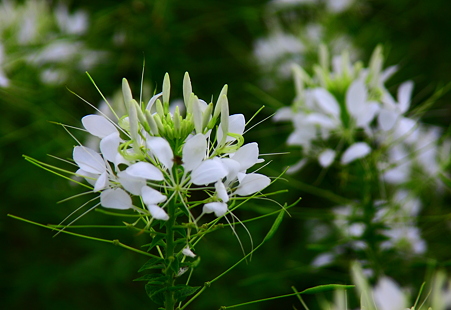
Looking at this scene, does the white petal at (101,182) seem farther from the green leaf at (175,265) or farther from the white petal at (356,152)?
the white petal at (356,152)

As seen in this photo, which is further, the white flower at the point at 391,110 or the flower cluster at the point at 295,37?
the flower cluster at the point at 295,37

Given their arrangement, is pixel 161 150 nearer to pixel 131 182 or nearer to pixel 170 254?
pixel 131 182

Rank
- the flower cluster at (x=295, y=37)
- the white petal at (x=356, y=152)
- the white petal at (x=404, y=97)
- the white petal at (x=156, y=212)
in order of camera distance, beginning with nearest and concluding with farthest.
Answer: the white petal at (x=156, y=212), the white petal at (x=356, y=152), the white petal at (x=404, y=97), the flower cluster at (x=295, y=37)

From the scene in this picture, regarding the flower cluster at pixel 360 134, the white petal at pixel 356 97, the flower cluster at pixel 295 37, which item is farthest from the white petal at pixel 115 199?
the flower cluster at pixel 295 37

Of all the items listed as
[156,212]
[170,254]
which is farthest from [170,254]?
[156,212]

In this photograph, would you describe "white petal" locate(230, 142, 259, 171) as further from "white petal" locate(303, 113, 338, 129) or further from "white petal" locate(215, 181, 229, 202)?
"white petal" locate(303, 113, 338, 129)

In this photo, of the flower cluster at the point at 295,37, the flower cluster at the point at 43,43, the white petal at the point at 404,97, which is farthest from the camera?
the flower cluster at the point at 295,37
